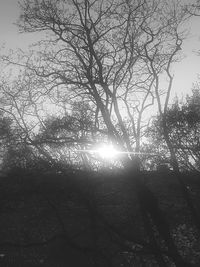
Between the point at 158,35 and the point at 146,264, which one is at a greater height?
the point at 158,35

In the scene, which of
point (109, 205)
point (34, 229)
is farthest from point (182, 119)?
point (34, 229)

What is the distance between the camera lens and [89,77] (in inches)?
520

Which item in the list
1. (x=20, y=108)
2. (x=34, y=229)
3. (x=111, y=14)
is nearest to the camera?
(x=111, y=14)

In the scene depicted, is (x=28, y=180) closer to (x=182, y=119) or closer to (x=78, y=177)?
(x=78, y=177)

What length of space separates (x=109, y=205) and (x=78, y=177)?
1071 centimetres

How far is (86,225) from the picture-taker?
15.5 m

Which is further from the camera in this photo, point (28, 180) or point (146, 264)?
point (146, 264)

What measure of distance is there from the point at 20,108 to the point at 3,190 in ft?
43.4

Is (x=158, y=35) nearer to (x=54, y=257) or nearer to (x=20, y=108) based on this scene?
→ (x=20, y=108)

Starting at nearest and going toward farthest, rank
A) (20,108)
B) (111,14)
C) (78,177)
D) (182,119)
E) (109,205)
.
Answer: (78,177)
(111,14)
(109,205)
(20,108)
(182,119)

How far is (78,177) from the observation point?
8.24 meters

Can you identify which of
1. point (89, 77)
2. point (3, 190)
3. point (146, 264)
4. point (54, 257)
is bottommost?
point (146, 264)

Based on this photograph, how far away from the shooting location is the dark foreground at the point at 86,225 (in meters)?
7.35

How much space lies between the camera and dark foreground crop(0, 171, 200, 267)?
7352 mm
